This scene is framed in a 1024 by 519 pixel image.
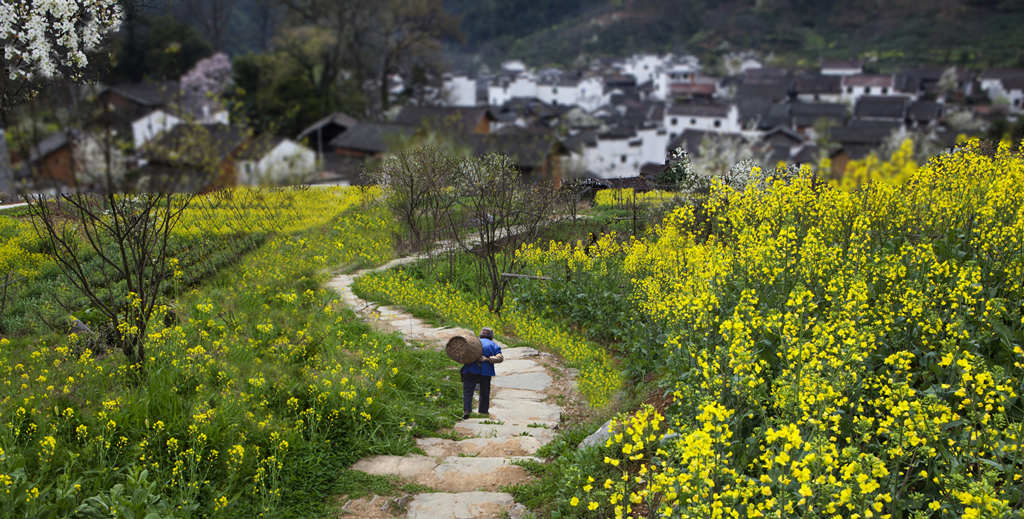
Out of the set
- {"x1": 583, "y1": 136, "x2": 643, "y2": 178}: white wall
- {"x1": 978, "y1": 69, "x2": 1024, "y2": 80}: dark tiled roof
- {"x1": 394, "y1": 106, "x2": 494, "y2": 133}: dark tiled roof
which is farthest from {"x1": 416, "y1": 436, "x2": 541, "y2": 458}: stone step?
{"x1": 978, "y1": 69, "x2": 1024, "y2": 80}: dark tiled roof

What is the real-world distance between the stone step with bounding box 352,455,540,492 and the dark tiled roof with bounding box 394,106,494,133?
3355 centimetres

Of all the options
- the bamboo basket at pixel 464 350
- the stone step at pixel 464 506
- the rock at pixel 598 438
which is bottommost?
the stone step at pixel 464 506

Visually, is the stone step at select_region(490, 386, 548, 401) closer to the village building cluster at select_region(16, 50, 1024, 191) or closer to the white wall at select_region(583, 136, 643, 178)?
the village building cluster at select_region(16, 50, 1024, 191)

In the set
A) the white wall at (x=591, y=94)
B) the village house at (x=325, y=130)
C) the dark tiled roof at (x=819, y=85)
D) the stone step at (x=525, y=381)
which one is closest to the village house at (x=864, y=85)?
the dark tiled roof at (x=819, y=85)

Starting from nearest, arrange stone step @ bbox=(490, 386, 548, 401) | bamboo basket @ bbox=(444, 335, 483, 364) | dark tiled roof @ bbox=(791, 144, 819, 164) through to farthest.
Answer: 1. bamboo basket @ bbox=(444, 335, 483, 364)
2. stone step @ bbox=(490, 386, 548, 401)
3. dark tiled roof @ bbox=(791, 144, 819, 164)

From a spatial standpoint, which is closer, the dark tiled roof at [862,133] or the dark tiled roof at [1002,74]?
the dark tiled roof at [862,133]

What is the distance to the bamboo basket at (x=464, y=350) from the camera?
7.20 m

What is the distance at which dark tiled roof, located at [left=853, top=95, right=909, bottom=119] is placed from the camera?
188ft

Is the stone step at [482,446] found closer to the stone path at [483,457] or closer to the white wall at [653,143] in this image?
the stone path at [483,457]

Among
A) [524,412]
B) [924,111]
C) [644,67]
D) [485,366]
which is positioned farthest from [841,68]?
[485,366]

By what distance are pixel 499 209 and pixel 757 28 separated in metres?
94.5

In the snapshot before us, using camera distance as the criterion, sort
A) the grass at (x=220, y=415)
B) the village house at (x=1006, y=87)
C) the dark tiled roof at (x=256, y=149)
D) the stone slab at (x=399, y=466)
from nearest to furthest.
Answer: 1. the grass at (x=220, y=415)
2. the stone slab at (x=399, y=466)
3. the dark tiled roof at (x=256, y=149)
4. the village house at (x=1006, y=87)

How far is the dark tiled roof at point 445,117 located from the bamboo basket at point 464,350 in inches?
1273

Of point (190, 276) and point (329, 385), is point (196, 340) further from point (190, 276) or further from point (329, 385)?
point (190, 276)
